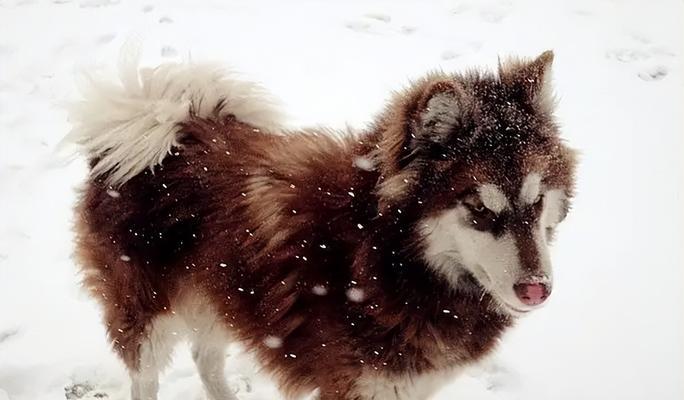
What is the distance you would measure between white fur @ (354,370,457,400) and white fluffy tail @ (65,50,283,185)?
1.36 metres

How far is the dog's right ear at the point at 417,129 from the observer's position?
101 inches

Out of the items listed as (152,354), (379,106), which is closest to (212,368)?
(152,354)

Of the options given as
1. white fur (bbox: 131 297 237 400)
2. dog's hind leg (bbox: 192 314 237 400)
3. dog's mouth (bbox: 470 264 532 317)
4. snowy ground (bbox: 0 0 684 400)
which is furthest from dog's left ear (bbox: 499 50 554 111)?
dog's hind leg (bbox: 192 314 237 400)

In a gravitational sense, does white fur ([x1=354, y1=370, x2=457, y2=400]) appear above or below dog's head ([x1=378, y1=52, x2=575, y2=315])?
below

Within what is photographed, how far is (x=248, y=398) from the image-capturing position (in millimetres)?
4238

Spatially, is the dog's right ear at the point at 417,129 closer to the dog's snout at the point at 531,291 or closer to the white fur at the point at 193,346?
the dog's snout at the point at 531,291

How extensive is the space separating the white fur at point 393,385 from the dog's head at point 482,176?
42cm

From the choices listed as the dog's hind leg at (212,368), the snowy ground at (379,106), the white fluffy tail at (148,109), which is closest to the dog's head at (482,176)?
the snowy ground at (379,106)

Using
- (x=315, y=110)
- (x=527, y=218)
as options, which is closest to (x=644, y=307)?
(x=527, y=218)

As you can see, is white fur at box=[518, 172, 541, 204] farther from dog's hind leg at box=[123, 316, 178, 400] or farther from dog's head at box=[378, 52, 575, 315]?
dog's hind leg at box=[123, 316, 178, 400]

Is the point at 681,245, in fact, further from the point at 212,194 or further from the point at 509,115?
the point at 212,194

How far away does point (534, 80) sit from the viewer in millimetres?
2783

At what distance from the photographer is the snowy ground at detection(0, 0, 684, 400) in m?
4.32

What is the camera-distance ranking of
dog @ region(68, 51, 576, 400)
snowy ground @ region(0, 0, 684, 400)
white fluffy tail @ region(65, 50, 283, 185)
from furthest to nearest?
snowy ground @ region(0, 0, 684, 400)
white fluffy tail @ region(65, 50, 283, 185)
dog @ region(68, 51, 576, 400)
